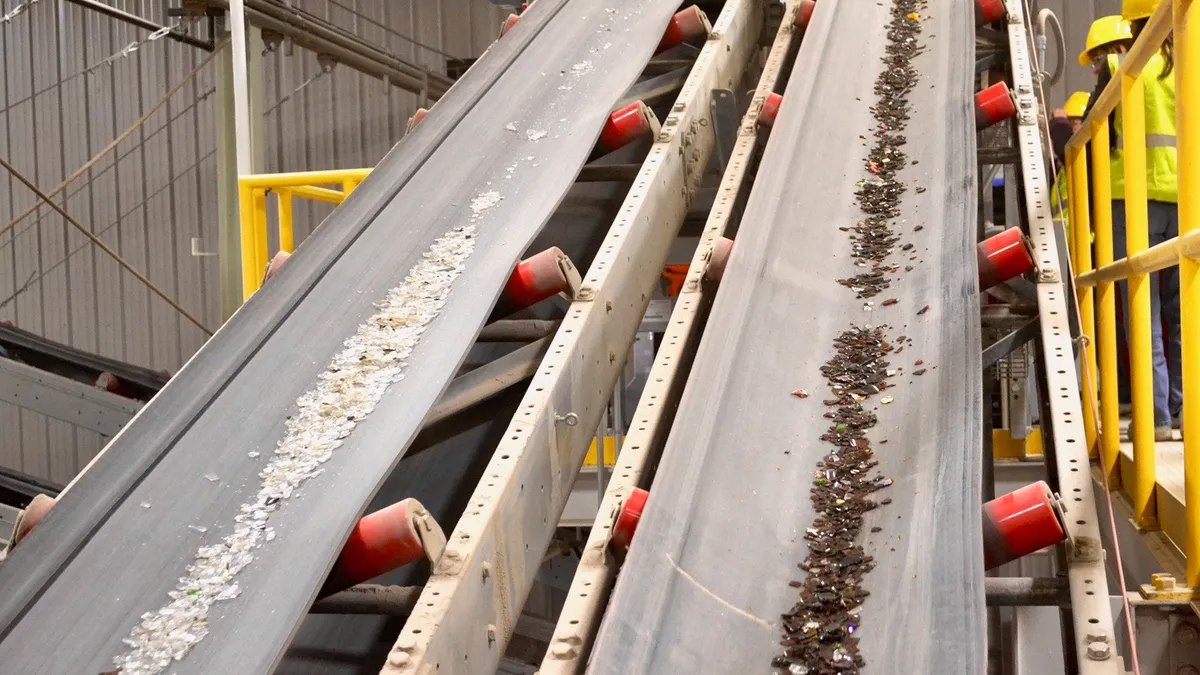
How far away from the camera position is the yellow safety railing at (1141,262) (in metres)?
1.79

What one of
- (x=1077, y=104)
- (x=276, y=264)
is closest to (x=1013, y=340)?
(x=276, y=264)

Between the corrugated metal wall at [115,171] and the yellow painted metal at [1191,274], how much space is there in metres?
8.94

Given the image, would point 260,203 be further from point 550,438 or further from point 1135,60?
point 1135,60

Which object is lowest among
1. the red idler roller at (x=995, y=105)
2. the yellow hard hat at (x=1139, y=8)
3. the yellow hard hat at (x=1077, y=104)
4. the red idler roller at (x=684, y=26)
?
the red idler roller at (x=995, y=105)

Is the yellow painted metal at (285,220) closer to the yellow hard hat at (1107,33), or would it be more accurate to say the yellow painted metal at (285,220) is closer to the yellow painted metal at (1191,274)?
the yellow painted metal at (1191,274)

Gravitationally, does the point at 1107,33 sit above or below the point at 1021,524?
above

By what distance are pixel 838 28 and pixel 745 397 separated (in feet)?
7.89

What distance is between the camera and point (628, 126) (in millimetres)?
3176

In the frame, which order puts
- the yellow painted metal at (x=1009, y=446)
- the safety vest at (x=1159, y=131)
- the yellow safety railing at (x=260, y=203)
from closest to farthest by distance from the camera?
the safety vest at (x=1159, y=131), the yellow safety railing at (x=260, y=203), the yellow painted metal at (x=1009, y=446)

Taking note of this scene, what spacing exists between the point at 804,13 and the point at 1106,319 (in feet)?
6.86

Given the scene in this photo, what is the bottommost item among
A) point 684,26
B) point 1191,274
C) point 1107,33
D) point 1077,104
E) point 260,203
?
point 1191,274

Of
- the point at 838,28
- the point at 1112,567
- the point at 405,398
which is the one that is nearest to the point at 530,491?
the point at 405,398

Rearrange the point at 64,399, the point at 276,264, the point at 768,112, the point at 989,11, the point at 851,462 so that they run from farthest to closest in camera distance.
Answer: the point at 64,399
the point at 989,11
the point at 768,112
the point at 276,264
the point at 851,462

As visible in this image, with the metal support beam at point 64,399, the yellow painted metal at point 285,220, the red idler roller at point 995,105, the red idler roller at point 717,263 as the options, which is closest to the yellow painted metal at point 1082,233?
the red idler roller at point 995,105
